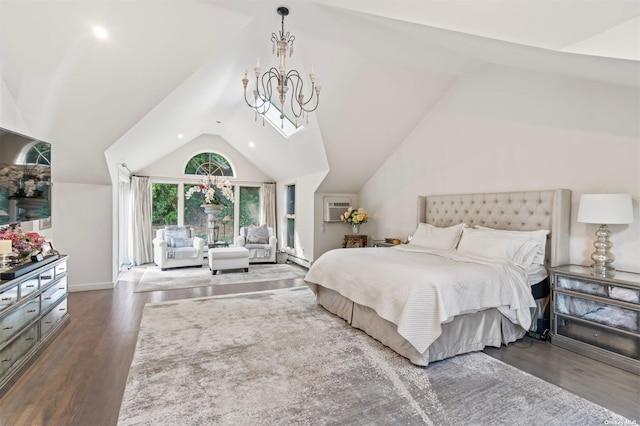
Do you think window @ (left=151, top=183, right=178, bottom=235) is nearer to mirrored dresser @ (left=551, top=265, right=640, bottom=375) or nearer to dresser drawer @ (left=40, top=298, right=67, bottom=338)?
dresser drawer @ (left=40, top=298, right=67, bottom=338)

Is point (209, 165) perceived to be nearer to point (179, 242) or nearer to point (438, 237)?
point (179, 242)

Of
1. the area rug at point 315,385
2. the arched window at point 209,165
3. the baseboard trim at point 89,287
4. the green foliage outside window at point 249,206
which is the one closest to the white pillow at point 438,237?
the area rug at point 315,385

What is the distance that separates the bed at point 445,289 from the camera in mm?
2494

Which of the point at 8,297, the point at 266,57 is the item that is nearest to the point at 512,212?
the point at 266,57

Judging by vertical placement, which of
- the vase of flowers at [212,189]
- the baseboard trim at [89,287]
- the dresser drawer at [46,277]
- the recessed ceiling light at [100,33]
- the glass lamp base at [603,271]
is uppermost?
the recessed ceiling light at [100,33]

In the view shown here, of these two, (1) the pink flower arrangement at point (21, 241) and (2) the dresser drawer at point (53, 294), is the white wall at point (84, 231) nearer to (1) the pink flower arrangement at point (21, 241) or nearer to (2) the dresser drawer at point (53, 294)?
(2) the dresser drawer at point (53, 294)

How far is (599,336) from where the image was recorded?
2.66 meters

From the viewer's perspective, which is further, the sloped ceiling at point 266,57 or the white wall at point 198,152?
the white wall at point 198,152

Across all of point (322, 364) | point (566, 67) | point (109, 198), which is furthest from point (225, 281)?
point (566, 67)

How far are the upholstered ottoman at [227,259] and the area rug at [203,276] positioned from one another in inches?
5.5

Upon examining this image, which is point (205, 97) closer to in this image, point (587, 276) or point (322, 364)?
point (322, 364)

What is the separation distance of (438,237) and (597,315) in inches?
72.6

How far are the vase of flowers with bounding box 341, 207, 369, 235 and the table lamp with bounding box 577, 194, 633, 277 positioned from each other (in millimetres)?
3646

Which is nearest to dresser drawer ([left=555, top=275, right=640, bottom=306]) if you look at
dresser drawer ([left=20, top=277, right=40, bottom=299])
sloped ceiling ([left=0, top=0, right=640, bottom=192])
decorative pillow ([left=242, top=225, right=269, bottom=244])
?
sloped ceiling ([left=0, top=0, right=640, bottom=192])
